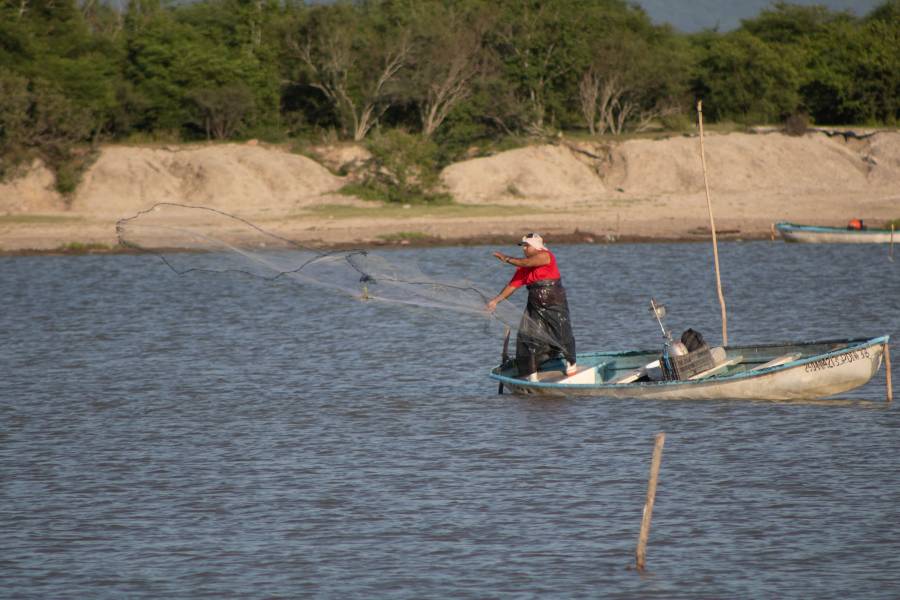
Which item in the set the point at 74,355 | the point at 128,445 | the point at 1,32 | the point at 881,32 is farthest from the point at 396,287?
the point at 881,32

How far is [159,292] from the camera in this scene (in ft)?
104

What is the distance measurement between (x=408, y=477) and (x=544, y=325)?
3225 mm

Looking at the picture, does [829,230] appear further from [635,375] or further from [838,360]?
[838,360]

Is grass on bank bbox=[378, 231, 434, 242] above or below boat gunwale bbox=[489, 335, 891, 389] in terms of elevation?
above

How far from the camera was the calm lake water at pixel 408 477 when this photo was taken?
9.76 meters

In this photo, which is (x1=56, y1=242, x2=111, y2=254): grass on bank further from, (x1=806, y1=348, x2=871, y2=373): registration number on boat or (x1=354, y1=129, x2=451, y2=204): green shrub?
(x1=806, y1=348, x2=871, y2=373): registration number on boat

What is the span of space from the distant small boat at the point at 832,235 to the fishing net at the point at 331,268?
21782mm

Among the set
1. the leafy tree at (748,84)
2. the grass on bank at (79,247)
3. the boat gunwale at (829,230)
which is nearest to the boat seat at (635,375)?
the boat gunwale at (829,230)

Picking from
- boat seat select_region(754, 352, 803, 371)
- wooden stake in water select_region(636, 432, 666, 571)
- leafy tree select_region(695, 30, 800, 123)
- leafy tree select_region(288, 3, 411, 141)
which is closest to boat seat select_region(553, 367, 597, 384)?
boat seat select_region(754, 352, 803, 371)

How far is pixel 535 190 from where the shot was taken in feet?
137

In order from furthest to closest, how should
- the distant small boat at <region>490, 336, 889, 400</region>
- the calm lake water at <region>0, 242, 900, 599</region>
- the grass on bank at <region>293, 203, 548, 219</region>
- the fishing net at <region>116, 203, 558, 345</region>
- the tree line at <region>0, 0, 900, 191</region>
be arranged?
the tree line at <region>0, 0, 900, 191</region> → the grass on bank at <region>293, 203, 548, 219</region> → the distant small boat at <region>490, 336, 889, 400</region> → the fishing net at <region>116, 203, 558, 345</region> → the calm lake water at <region>0, 242, 900, 599</region>

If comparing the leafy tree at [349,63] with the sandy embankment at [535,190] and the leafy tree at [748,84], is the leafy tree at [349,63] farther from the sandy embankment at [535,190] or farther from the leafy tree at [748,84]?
the leafy tree at [748,84]

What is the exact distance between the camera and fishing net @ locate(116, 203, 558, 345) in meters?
14.0

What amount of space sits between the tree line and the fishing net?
26.8 meters
